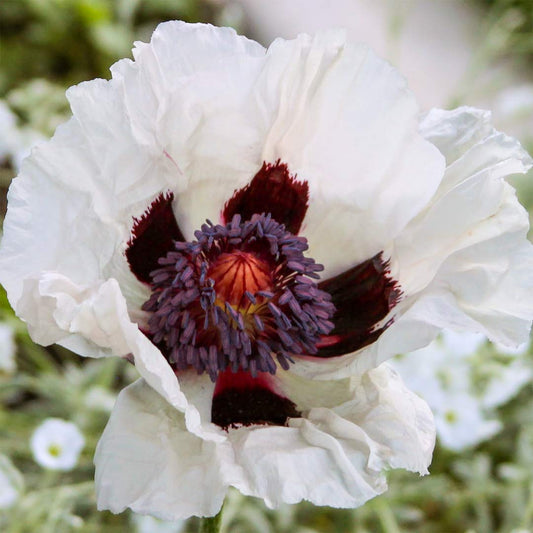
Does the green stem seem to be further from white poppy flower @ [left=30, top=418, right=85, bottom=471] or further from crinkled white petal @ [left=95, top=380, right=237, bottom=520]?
white poppy flower @ [left=30, top=418, right=85, bottom=471]

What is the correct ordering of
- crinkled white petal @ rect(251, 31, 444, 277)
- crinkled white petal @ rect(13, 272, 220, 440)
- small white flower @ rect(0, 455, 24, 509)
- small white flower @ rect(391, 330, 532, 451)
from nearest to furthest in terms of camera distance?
crinkled white petal @ rect(13, 272, 220, 440) → crinkled white petal @ rect(251, 31, 444, 277) → small white flower @ rect(0, 455, 24, 509) → small white flower @ rect(391, 330, 532, 451)

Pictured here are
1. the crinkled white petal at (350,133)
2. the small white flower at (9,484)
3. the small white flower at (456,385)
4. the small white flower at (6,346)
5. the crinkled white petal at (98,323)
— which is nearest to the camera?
the crinkled white petal at (98,323)

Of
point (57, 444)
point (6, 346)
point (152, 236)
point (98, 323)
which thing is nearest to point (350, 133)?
point (152, 236)

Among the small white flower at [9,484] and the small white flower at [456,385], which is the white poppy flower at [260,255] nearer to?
the small white flower at [9,484]

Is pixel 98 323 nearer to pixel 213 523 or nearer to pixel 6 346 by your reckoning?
pixel 213 523

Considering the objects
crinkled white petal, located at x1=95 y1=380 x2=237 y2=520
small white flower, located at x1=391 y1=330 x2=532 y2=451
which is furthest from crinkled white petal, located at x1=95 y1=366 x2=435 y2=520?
small white flower, located at x1=391 y1=330 x2=532 y2=451

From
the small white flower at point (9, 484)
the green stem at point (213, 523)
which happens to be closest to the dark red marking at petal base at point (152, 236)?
the green stem at point (213, 523)
